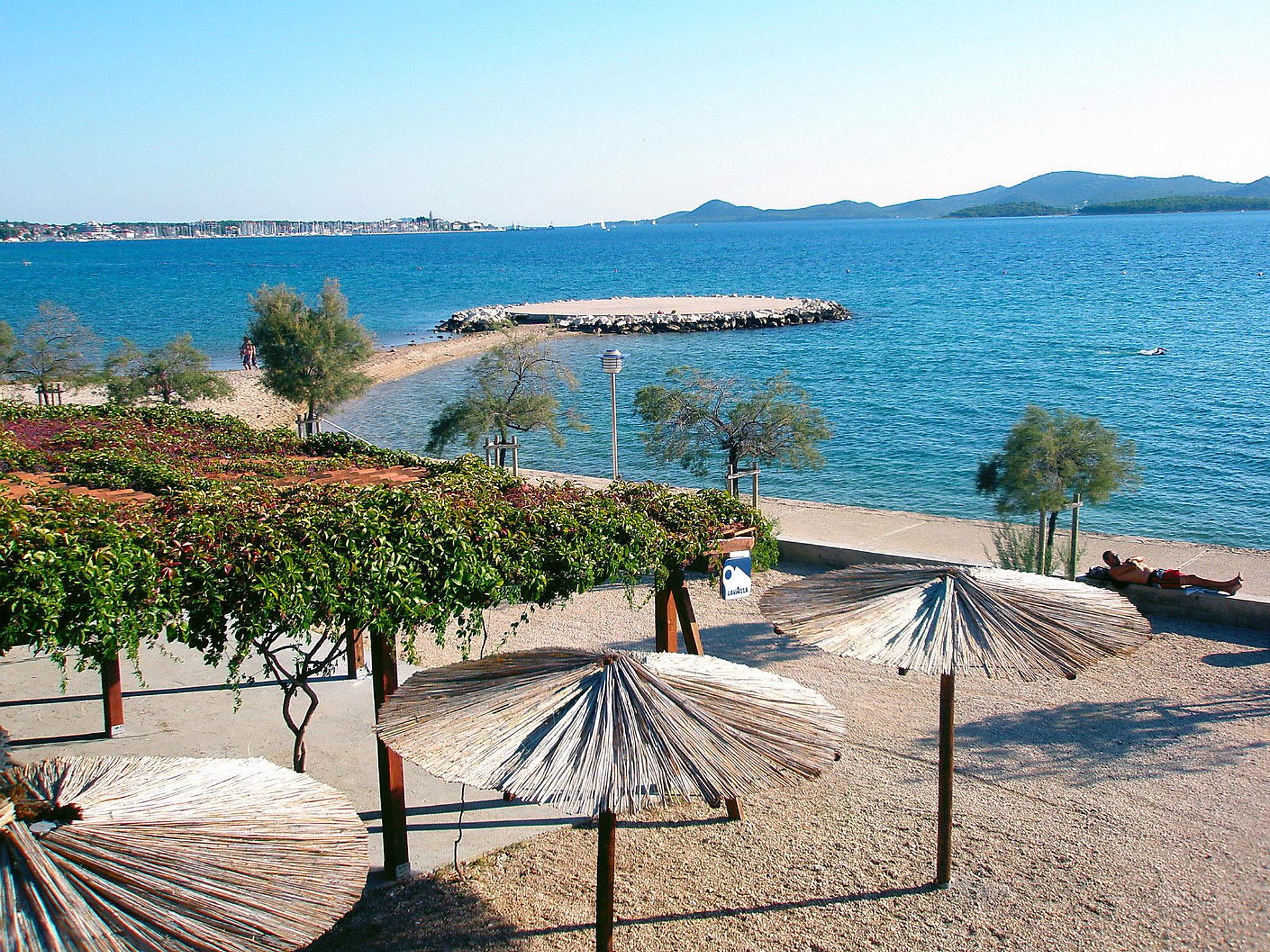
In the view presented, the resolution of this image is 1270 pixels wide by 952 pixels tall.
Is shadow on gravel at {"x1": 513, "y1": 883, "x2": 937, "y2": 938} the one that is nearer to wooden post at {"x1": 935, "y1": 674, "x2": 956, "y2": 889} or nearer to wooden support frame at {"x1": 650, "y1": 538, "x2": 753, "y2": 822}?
wooden post at {"x1": 935, "y1": 674, "x2": 956, "y2": 889}

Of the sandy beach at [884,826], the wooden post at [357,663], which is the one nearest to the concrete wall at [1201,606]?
the sandy beach at [884,826]

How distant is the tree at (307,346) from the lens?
85.0 ft

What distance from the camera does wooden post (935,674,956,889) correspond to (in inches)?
288

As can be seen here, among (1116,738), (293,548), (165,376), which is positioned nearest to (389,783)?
(293,548)

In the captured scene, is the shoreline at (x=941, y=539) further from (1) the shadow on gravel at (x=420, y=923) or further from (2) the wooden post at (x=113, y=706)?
(2) the wooden post at (x=113, y=706)

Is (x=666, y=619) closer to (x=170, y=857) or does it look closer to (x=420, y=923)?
(x=420, y=923)

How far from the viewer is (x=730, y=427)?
62.4 feet

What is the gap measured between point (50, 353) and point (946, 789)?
31.7 m

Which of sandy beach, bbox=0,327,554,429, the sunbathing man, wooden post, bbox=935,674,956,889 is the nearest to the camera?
wooden post, bbox=935,674,956,889

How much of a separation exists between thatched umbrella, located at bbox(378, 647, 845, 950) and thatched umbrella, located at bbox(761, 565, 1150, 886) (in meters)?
0.95

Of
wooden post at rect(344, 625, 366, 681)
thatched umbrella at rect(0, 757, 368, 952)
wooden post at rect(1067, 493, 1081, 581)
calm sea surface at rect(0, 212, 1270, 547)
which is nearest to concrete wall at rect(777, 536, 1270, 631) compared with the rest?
wooden post at rect(1067, 493, 1081, 581)

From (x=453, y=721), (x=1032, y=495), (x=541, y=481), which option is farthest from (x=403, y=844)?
(x=1032, y=495)

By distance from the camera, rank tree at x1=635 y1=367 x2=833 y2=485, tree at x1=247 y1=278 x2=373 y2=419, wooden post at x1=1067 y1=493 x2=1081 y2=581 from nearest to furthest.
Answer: wooden post at x1=1067 y1=493 x2=1081 y2=581 → tree at x1=635 y1=367 x2=833 y2=485 → tree at x1=247 y1=278 x2=373 y2=419

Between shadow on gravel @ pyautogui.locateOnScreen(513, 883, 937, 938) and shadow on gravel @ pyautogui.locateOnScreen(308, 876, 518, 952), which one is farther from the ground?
shadow on gravel @ pyautogui.locateOnScreen(513, 883, 937, 938)
